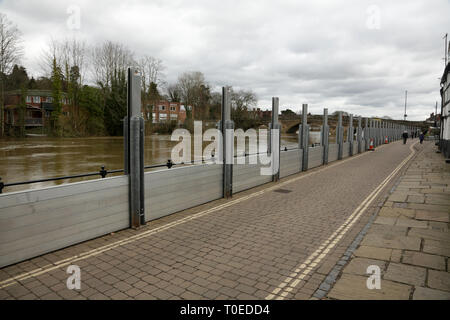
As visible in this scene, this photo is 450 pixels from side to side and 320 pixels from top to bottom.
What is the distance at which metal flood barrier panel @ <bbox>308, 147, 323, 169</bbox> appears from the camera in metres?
16.5

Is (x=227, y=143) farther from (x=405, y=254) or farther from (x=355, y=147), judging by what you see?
(x=355, y=147)

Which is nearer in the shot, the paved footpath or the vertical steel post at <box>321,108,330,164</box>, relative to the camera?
the paved footpath

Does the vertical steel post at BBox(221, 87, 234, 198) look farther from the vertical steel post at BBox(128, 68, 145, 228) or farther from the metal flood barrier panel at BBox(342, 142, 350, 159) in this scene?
the metal flood barrier panel at BBox(342, 142, 350, 159)

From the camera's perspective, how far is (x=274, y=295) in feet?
13.3

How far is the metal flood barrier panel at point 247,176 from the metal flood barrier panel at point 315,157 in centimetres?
530

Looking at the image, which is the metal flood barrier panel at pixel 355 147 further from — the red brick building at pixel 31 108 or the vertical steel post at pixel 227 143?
the red brick building at pixel 31 108

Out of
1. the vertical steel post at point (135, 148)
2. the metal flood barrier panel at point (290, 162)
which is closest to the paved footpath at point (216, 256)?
the vertical steel post at point (135, 148)

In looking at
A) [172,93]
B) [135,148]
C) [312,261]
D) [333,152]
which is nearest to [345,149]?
[333,152]

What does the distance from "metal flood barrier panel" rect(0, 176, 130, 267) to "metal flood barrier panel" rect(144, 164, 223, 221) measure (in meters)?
0.65

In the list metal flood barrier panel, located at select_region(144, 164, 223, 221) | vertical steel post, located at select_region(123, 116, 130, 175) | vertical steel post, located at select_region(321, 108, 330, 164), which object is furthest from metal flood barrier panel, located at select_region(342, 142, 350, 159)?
vertical steel post, located at select_region(123, 116, 130, 175)

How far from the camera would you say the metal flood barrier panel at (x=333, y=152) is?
64.6ft
